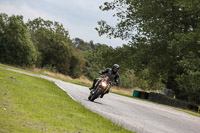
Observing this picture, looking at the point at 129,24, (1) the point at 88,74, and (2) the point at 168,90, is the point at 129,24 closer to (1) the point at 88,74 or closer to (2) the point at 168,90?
(2) the point at 168,90

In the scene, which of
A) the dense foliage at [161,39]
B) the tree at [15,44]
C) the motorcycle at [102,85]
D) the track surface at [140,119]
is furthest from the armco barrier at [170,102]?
the tree at [15,44]

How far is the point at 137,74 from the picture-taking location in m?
39.9

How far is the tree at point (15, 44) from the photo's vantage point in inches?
2135

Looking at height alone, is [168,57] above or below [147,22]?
below

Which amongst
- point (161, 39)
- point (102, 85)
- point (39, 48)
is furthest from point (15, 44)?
→ point (102, 85)

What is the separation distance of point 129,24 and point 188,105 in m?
11.7

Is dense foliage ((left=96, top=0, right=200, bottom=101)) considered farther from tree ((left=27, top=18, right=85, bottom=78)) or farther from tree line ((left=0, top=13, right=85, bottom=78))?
tree ((left=27, top=18, right=85, bottom=78))

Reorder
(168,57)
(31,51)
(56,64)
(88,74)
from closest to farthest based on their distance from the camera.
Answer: (168,57) → (31,51) → (56,64) → (88,74)

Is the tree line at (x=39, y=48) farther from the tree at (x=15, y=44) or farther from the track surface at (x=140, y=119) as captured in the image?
the track surface at (x=140, y=119)

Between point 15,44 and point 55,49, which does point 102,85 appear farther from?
point 55,49

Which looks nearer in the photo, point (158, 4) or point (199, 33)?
point (199, 33)

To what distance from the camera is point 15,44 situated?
55188 millimetres

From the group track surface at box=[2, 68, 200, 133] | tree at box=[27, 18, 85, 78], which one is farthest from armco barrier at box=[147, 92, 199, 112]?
→ tree at box=[27, 18, 85, 78]

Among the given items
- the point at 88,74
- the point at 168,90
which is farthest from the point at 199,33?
the point at 88,74
